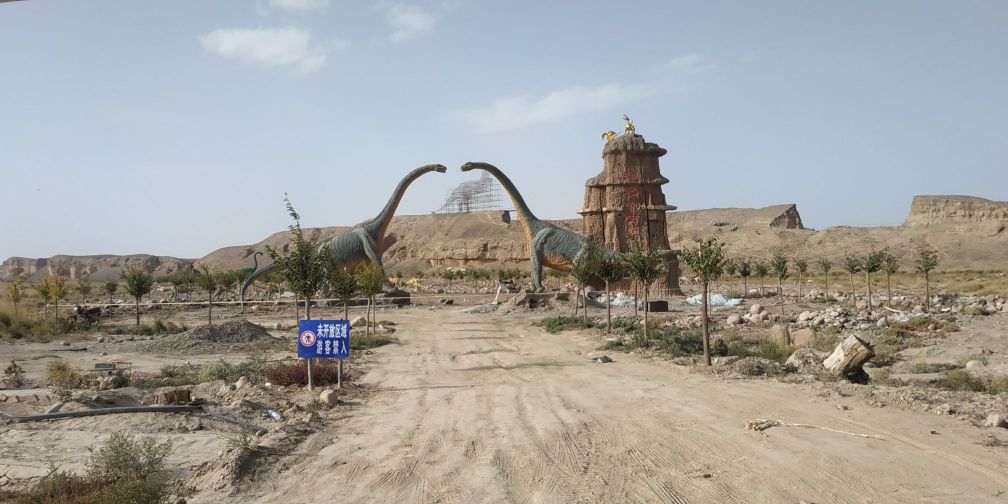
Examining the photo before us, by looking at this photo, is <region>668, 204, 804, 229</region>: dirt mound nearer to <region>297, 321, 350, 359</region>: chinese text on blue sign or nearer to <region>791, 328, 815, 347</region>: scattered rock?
<region>791, 328, 815, 347</region>: scattered rock

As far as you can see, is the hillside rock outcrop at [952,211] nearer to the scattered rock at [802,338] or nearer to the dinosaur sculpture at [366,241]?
the dinosaur sculpture at [366,241]

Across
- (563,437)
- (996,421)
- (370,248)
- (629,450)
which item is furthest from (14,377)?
(370,248)

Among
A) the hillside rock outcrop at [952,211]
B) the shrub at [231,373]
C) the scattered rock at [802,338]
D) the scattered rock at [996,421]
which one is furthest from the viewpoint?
the hillside rock outcrop at [952,211]

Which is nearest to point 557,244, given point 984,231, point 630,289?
point 630,289

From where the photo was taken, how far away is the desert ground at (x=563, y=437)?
6457 millimetres

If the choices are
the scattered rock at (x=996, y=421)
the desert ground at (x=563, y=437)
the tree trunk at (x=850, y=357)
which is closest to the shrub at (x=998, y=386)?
the desert ground at (x=563, y=437)

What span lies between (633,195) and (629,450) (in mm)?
30722

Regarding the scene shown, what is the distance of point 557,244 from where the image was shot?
3656 cm

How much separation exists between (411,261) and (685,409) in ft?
259

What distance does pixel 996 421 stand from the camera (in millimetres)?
8508

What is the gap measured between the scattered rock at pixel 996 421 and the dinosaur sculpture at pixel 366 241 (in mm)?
31072

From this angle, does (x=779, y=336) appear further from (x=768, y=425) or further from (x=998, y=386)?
(x=768, y=425)

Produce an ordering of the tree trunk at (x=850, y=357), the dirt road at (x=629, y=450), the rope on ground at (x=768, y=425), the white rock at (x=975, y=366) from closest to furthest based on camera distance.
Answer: the dirt road at (x=629, y=450) < the rope on ground at (x=768, y=425) < the tree trunk at (x=850, y=357) < the white rock at (x=975, y=366)

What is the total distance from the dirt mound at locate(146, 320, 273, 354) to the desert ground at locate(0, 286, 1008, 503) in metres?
4.08
